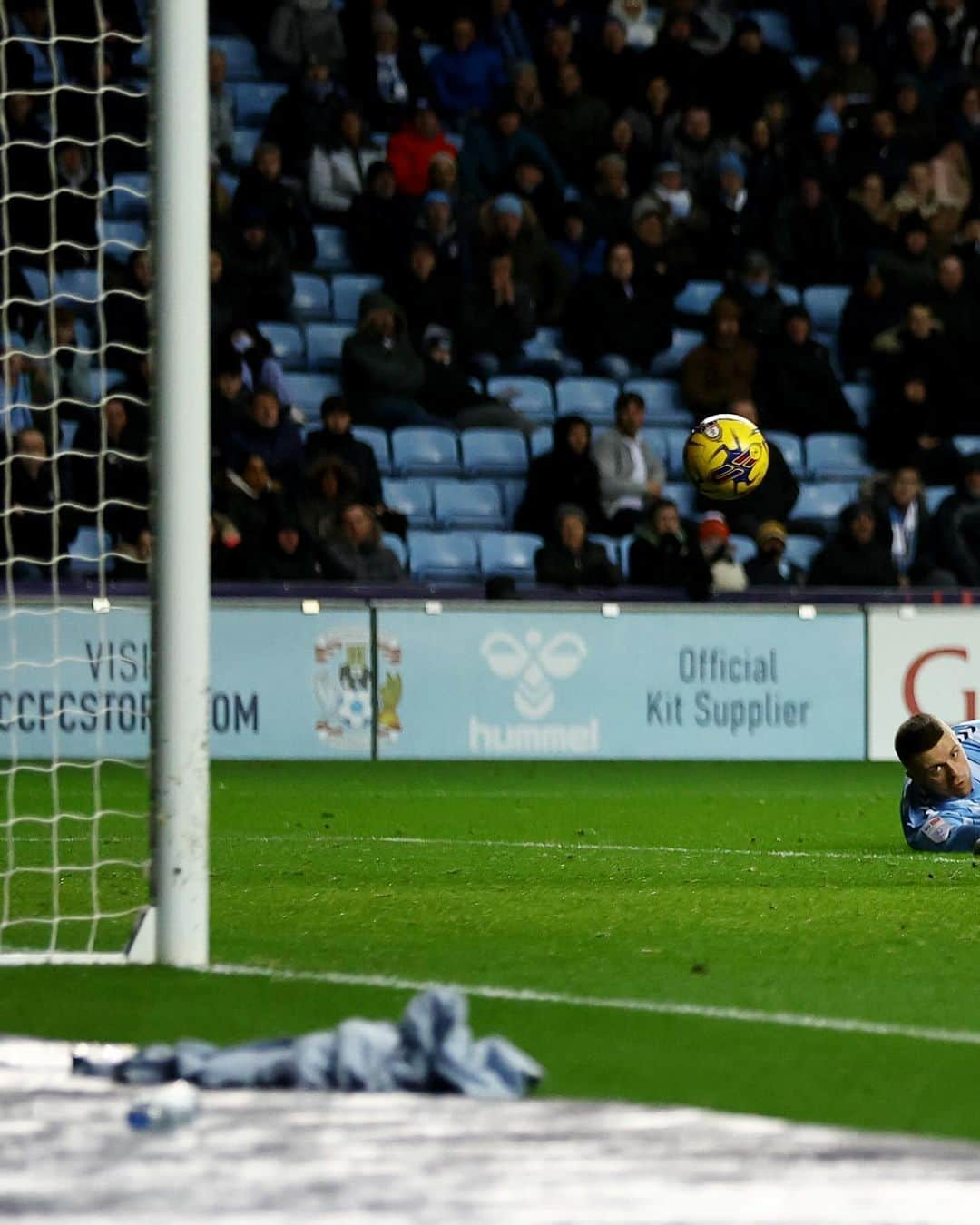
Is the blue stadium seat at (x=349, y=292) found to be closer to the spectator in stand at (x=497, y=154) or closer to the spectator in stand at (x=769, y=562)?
the spectator in stand at (x=497, y=154)

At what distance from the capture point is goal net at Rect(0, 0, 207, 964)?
748cm

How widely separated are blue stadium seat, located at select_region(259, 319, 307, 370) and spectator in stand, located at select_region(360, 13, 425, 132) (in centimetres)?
237

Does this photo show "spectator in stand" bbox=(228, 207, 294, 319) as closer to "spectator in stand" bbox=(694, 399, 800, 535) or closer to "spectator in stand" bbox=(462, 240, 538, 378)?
"spectator in stand" bbox=(462, 240, 538, 378)

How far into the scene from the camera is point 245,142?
20.0 meters

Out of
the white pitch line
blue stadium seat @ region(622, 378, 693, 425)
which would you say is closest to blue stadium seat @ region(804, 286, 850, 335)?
blue stadium seat @ region(622, 378, 693, 425)

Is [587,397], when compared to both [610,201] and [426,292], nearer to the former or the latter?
[426,292]

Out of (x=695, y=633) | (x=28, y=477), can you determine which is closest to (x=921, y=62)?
(x=695, y=633)

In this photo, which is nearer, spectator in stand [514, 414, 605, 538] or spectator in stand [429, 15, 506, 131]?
spectator in stand [514, 414, 605, 538]

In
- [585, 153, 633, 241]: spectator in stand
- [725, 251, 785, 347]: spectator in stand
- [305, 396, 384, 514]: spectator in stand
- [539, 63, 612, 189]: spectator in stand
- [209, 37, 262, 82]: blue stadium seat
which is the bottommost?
[305, 396, 384, 514]: spectator in stand

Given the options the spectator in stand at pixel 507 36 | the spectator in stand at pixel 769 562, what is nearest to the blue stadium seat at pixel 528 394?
the spectator in stand at pixel 769 562

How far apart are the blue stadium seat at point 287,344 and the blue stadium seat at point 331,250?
107 cm

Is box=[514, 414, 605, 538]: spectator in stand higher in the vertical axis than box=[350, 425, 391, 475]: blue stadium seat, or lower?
lower

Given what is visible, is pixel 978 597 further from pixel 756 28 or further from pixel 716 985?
pixel 716 985

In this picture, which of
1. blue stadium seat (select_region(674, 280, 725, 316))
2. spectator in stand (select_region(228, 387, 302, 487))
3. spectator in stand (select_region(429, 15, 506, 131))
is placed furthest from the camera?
spectator in stand (select_region(429, 15, 506, 131))
